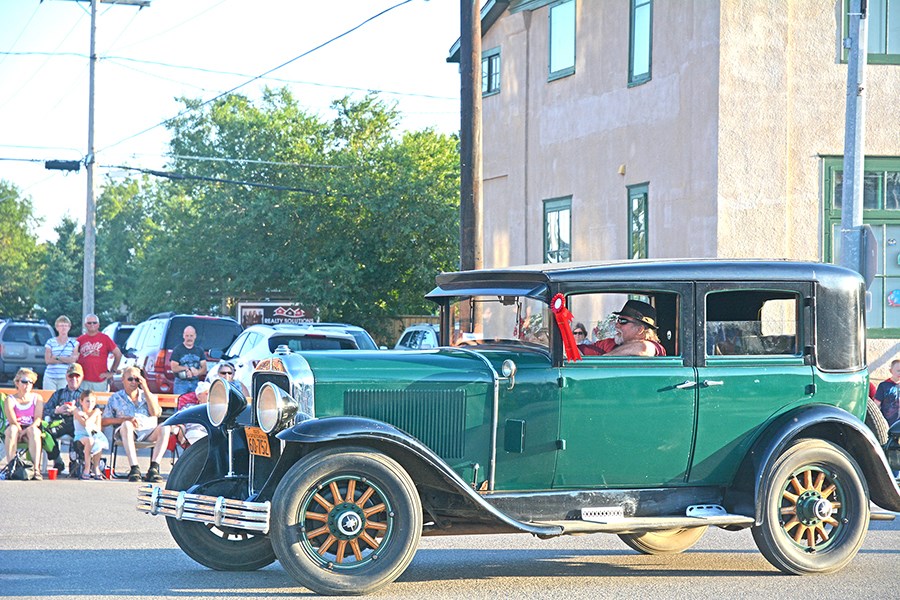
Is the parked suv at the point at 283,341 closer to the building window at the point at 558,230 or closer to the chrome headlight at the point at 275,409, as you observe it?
the building window at the point at 558,230

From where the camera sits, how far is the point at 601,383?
816 cm

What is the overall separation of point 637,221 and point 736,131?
8.82 ft

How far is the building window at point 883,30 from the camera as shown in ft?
62.1

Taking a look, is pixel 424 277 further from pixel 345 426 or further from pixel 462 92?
pixel 345 426

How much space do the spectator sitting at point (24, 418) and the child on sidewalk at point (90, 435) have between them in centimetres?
44

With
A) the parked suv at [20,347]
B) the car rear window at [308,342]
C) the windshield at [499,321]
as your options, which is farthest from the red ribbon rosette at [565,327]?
the parked suv at [20,347]

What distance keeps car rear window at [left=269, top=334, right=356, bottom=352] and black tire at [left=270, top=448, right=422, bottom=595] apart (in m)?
10.5

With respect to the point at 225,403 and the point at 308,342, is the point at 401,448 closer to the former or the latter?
the point at 225,403

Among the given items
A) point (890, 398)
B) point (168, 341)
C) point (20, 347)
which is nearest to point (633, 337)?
point (890, 398)

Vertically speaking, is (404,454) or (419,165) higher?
(419,165)

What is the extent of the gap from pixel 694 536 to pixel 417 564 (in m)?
2.08

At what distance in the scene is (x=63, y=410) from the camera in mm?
15117

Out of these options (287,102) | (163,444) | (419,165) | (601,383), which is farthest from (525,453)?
(287,102)

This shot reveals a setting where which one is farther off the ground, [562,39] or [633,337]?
[562,39]
